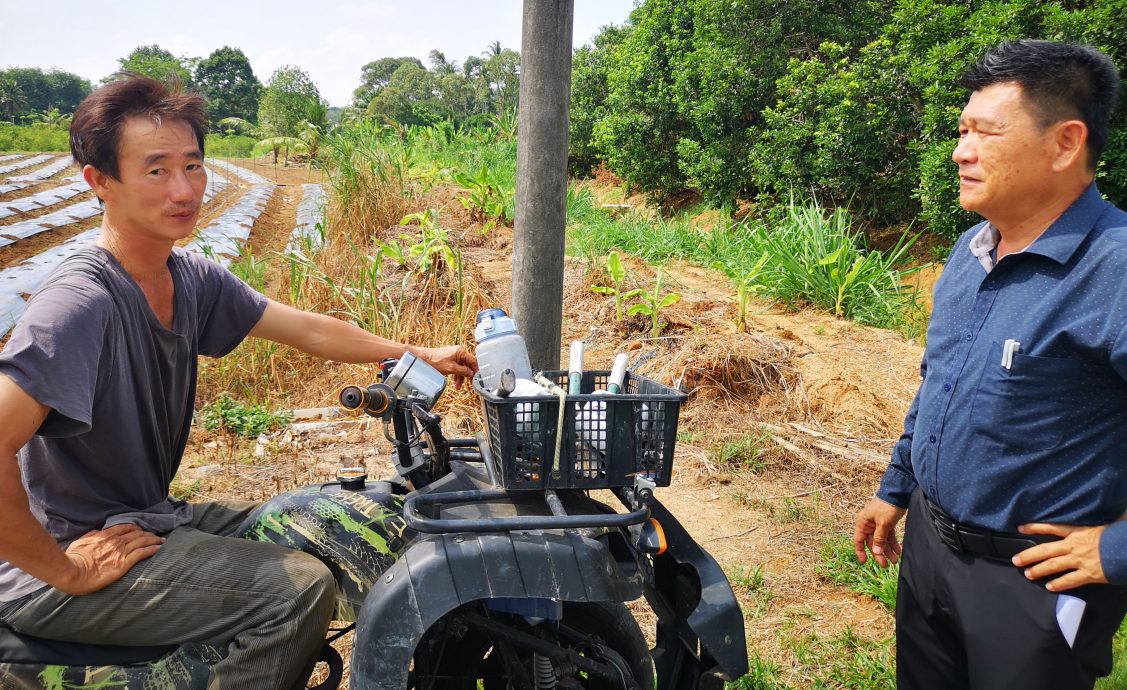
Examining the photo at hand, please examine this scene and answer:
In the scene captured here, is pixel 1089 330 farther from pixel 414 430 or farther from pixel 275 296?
pixel 275 296

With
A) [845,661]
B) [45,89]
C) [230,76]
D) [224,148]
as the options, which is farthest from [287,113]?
[45,89]

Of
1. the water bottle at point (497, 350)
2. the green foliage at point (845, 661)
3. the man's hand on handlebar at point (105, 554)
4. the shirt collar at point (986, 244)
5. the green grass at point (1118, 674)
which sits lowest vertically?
the green foliage at point (845, 661)

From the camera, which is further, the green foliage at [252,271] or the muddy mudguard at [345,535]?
the green foliage at [252,271]

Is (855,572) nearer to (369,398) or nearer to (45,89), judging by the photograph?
(369,398)

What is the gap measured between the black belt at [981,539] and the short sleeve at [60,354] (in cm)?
195

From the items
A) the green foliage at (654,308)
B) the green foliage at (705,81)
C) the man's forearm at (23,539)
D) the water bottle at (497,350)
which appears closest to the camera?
the man's forearm at (23,539)

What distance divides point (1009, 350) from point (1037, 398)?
0.38ft

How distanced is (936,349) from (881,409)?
10.5 feet

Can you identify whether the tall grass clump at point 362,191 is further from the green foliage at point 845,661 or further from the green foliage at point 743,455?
the green foliage at point 845,661

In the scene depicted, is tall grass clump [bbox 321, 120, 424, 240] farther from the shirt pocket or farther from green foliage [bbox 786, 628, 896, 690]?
the shirt pocket

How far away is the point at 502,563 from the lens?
172 cm

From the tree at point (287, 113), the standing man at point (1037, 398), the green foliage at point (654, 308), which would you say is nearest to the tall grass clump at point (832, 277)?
the green foliage at point (654, 308)

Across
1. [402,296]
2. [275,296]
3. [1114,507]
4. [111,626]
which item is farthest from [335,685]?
[275,296]

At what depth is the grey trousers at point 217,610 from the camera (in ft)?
5.71
